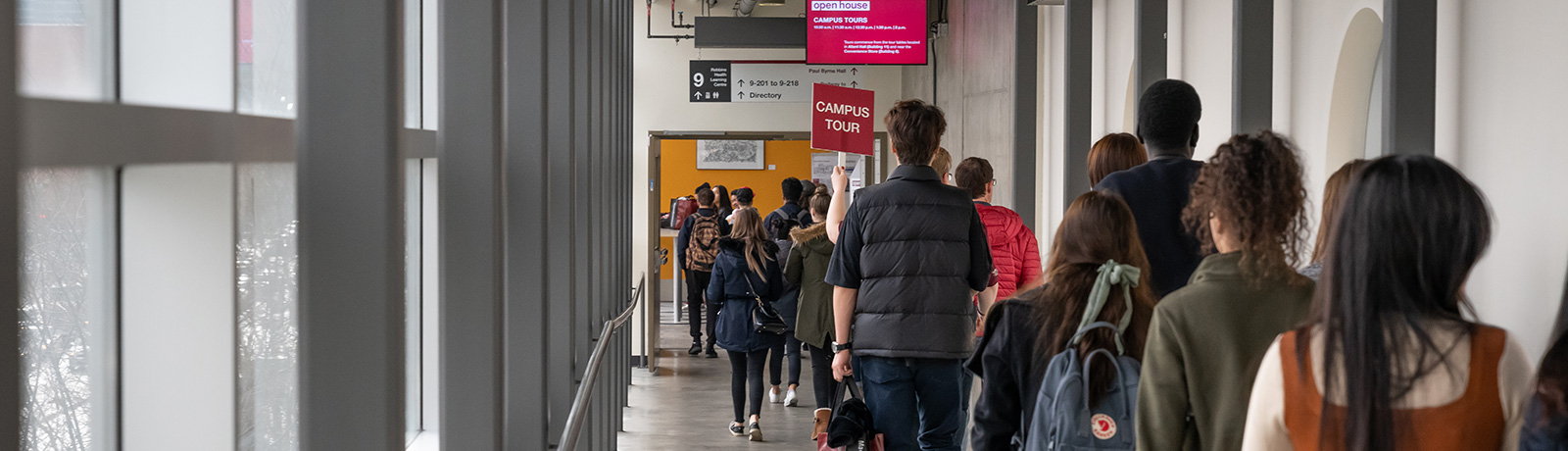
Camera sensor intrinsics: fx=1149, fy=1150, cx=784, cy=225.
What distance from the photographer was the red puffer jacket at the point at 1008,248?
14.9 feet

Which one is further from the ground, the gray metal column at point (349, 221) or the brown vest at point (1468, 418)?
the gray metal column at point (349, 221)

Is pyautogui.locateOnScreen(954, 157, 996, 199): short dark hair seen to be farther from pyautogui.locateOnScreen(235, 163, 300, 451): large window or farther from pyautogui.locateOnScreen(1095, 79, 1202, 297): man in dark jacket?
pyautogui.locateOnScreen(235, 163, 300, 451): large window

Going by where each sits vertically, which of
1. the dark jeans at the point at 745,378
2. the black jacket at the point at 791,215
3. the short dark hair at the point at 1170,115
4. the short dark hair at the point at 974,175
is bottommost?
the dark jeans at the point at 745,378

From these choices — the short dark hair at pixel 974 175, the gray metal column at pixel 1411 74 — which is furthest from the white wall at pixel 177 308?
the short dark hair at pixel 974 175

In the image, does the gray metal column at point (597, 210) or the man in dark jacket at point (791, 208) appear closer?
the gray metal column at point (597, 210)

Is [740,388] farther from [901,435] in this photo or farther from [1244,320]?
[1244,320]

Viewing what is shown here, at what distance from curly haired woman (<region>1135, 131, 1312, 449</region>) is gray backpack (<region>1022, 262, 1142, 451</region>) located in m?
0.19

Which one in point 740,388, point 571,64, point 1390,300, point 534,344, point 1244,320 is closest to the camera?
point 1390,300

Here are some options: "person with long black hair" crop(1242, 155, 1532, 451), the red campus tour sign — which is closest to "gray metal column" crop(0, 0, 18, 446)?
"person with long black hair" crop(1242, 155, 1532, 451)

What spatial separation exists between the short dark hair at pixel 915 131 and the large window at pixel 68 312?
279 cm

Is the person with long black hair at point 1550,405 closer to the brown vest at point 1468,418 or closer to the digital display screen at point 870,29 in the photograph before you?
the brown vest at point 1468,418

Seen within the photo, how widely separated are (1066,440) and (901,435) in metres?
1.60

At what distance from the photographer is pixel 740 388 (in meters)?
7.04

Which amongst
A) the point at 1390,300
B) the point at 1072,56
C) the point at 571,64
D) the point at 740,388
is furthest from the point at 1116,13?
the point at 1390,300
